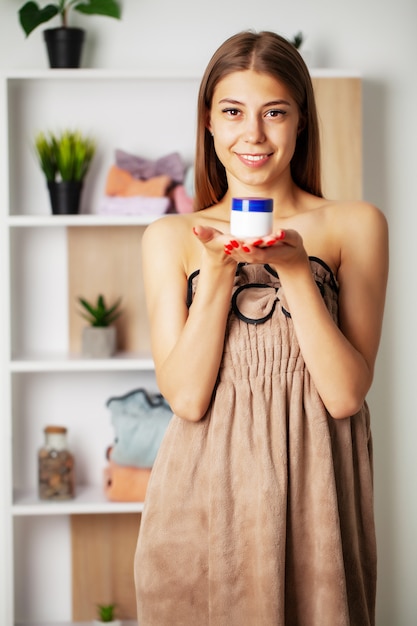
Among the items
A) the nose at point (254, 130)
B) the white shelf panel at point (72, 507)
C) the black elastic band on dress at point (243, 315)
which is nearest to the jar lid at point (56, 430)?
the white shelf panel at point (72, 507)

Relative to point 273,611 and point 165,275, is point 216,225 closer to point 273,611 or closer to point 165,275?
point 165,275

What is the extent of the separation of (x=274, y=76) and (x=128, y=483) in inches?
70.5

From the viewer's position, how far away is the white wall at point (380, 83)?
288 centimetres

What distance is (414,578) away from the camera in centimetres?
305

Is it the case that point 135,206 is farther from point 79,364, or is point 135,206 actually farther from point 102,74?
point 79,364

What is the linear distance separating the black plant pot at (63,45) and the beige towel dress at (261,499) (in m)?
1.64

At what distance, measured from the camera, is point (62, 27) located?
2.74 metres

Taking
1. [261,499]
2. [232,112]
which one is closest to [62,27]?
[232,112]

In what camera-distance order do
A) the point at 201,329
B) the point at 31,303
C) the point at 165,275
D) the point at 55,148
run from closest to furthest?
the point at 201,329
the point at 165,275
the point at 55,148
the point at 31,303

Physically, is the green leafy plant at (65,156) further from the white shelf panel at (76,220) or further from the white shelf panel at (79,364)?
the white shelf panel at (79,364)

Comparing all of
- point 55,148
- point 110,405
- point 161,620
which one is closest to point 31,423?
point 110,405

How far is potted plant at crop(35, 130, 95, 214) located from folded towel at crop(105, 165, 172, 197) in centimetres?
9

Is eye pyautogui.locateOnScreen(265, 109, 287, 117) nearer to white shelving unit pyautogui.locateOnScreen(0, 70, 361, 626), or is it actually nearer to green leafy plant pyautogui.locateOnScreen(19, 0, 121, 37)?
white shelving unit pyautogui.locateOnScreen(0, 70, 361, 626)

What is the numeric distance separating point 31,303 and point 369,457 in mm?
1844
